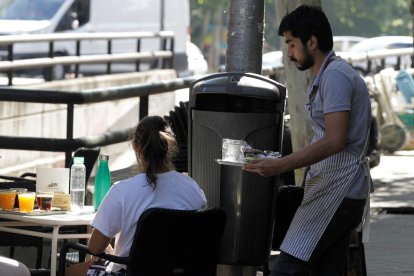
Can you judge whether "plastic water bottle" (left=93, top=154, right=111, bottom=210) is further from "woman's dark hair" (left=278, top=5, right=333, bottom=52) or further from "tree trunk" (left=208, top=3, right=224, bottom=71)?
"tree trunk" (left=208, top=3, right=224, bottom=71)

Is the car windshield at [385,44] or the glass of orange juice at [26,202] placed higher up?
the glass of orange juice at [26,202]

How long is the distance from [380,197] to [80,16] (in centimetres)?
1239

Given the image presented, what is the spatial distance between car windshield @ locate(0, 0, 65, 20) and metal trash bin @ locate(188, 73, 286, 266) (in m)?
18.2

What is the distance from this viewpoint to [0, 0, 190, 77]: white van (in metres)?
24.0

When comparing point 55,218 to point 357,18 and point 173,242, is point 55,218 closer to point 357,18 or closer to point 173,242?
point 173,242

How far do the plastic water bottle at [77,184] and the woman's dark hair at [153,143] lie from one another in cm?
105

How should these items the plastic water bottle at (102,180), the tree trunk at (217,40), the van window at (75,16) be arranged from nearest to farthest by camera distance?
the plastic water bottle at (102,180) → the van window at (75,16) → the tree trunk at (217,40)

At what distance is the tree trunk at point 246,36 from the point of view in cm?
748

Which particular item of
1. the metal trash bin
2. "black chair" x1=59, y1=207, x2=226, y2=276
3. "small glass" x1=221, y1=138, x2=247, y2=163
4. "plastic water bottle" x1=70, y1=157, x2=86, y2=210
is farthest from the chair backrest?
"plastic water bottle" x1=70, y1=157, x2=86, y2=210

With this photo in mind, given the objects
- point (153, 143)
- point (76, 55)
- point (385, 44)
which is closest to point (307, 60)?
point (153, 143)

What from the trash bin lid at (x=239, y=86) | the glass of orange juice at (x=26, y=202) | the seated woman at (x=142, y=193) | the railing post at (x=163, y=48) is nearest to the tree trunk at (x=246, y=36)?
the trash bin lid at (x=239, y=86)

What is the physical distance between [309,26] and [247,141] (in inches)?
45.5

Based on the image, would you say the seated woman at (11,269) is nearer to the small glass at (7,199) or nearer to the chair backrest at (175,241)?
the chair backrest at (175,241)

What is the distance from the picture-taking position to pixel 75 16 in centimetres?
2442
